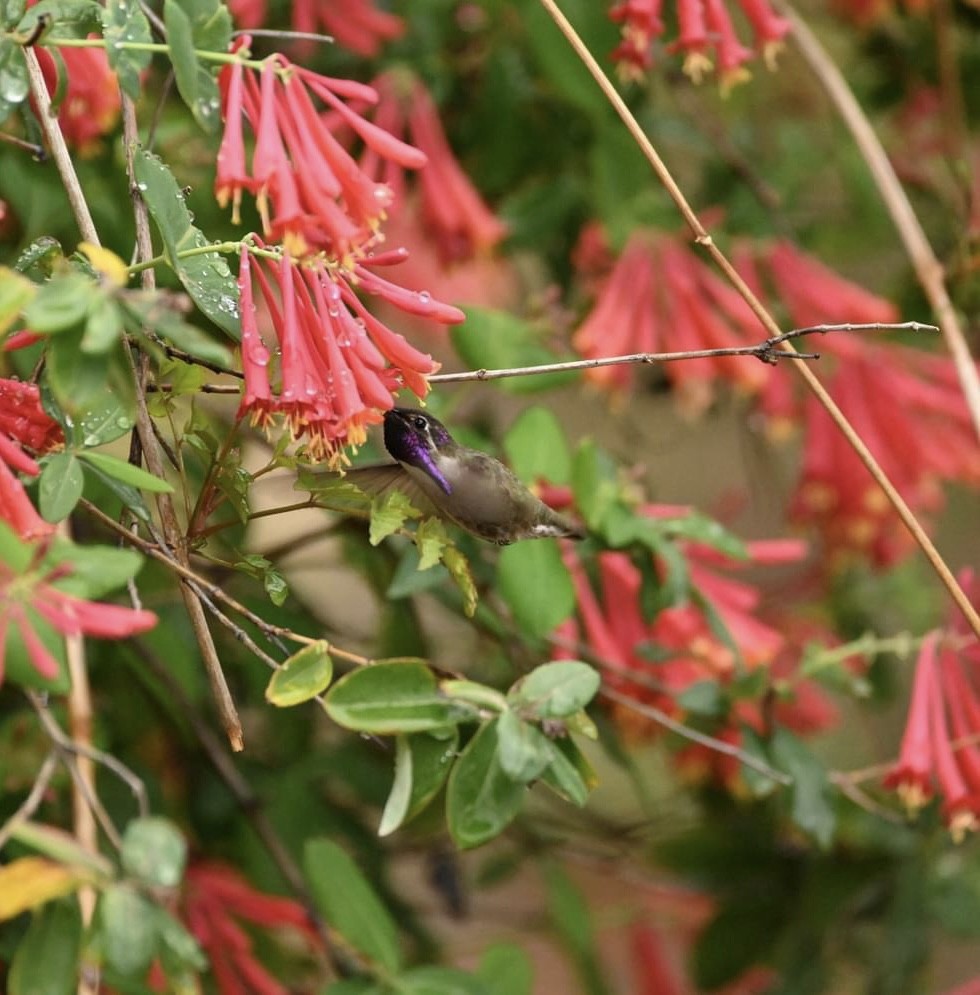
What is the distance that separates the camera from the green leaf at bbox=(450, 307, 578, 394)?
2.90 ft

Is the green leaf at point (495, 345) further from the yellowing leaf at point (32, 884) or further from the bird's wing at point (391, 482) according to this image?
the yellowing leaf at point (32, 884)

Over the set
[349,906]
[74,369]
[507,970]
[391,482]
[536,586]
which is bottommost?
[507,970]

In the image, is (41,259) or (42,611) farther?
(41,259)

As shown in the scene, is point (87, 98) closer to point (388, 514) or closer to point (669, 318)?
point (388, 514)

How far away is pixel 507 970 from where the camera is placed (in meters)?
0.87

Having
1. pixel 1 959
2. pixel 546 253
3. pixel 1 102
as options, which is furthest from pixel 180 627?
pixel 1 102

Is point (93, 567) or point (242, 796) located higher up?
point (93, 567)

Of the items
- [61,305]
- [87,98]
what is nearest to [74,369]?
[61,305]

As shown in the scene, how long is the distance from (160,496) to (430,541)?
0.10m

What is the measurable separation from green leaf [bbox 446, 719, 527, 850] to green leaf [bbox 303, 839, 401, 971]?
0.20 metres

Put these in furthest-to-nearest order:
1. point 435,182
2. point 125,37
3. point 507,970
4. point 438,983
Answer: point 435,182 < point 507,970 < point 438,983 < point 125,37

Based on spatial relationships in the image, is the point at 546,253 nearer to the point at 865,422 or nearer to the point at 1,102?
the point at 865,422

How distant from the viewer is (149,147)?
2.01ft

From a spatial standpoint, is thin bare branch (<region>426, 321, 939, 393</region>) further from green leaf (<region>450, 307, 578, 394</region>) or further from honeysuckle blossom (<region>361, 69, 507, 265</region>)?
honeysuckle blossom (<region>361, 69, 507, 265</region>)
